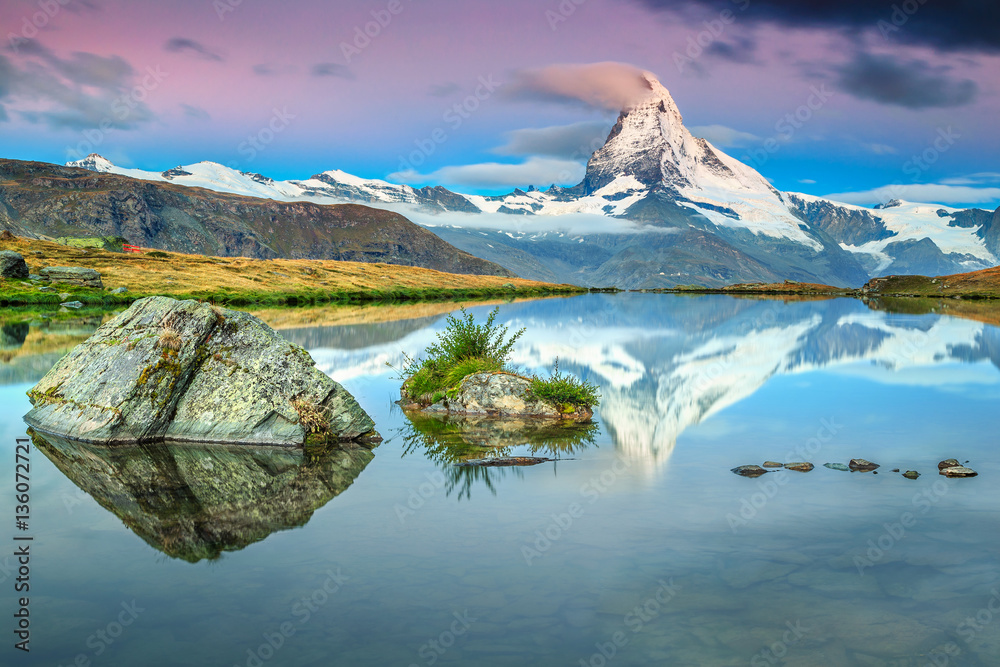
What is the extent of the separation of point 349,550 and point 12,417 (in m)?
15.0

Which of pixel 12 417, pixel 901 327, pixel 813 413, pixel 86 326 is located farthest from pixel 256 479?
pixel 901 327

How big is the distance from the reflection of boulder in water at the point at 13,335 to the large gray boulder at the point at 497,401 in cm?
2629

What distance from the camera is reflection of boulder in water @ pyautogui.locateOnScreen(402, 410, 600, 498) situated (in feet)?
50.2

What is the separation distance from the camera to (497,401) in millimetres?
22500

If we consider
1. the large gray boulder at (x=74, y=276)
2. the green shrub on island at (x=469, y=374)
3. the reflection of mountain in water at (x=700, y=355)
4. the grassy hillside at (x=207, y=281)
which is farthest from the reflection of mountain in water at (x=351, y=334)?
the large gray boulder at (x=74, y=276)

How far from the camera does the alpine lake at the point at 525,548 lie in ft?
26.8

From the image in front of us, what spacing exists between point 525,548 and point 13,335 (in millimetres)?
43460

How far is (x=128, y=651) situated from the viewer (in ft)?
25.9

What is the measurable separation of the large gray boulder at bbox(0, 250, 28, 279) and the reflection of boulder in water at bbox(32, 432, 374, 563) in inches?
3255

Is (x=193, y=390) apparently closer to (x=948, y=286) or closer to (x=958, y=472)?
(x=958, y=472)

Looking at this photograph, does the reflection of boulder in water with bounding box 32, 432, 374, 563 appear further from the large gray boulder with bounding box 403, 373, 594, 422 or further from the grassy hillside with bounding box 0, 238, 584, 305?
the grassy hillside with bounding box 0, 238, 584, 305

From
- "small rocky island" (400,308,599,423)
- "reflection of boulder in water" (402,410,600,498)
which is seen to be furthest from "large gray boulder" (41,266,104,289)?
"reflection of boulder in water" (402,410,600,498)

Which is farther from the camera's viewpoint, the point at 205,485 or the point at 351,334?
the point at 351,334

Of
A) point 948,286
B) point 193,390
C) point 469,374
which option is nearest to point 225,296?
point 469,374
